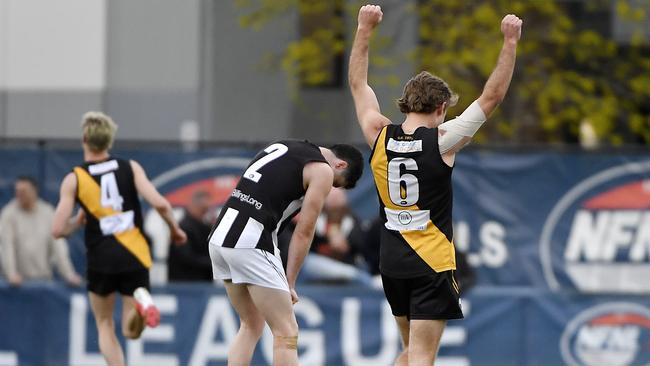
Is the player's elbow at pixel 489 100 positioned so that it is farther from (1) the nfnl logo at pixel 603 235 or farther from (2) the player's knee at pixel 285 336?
(1) the nfnl logo at pixel 603 235

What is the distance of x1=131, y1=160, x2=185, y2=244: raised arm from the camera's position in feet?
35.2

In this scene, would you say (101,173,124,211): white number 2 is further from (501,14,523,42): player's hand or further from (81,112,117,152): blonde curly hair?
(501,14,523,42): player's hand

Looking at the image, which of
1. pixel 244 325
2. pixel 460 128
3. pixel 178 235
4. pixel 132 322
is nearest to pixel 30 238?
pixel 132 322

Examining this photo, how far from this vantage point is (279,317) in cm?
885

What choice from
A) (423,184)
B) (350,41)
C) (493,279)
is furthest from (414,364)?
(350,41)

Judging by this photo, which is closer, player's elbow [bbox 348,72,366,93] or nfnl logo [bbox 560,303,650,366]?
player's elbow [bbox 348,72,366,93]

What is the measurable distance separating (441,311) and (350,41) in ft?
48.6

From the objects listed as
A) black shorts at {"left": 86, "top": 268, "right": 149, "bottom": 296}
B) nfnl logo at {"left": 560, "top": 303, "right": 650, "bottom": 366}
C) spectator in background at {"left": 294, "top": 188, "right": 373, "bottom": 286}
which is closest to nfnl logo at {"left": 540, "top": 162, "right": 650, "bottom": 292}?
nfnl logo at {"left": 560, "top": 303, "right": 650, "bottom": 366}

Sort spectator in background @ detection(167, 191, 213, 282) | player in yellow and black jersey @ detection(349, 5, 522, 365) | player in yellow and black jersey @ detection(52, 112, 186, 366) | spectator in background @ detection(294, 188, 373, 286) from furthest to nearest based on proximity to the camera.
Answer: spectator in background @ detection(294, 188, 373, 286) < spectator in background @ detection(167, 191, 213, 282) < player in yellow and black jersey @ detection(52, 112, 186, 366) < player in yellow and black jersey @ detection(349, 5, 522, 365)

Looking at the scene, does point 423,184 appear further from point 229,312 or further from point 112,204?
point 229,312

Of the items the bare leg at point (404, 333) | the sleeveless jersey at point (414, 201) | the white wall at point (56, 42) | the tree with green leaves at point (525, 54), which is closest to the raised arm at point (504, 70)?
the sleeveless jersey at point (414, 201)

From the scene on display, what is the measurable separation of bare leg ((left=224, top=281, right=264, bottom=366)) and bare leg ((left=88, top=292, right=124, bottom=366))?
2219 mm

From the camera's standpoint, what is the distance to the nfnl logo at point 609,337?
1361 centimetres

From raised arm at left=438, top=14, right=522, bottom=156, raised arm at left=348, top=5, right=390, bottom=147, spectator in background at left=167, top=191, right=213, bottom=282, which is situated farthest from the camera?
spectator in background at left=167, top=191, right=213, bottom=282
